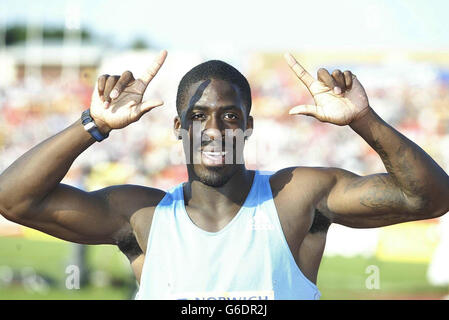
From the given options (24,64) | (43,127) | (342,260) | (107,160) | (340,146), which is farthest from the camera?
(24,64)

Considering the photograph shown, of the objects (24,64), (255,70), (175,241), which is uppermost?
(24,64)

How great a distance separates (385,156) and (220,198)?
0.86 metres

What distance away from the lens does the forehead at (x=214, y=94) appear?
→ 3338 mm

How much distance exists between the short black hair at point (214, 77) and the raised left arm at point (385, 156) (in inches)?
11.6

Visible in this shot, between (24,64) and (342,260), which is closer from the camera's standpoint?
(342,260)

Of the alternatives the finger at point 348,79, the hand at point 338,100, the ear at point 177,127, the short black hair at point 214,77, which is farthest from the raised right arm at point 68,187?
the finger at point 348,79

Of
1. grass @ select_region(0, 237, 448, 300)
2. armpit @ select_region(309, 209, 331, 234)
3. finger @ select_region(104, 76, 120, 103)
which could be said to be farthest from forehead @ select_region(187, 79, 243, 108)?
grass @ select_region(0, 237, 448, 300)

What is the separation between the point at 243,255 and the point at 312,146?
1487 centimetres

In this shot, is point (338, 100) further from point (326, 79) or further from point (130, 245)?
point (130, 245)

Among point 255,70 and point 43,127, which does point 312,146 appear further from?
point 43,127

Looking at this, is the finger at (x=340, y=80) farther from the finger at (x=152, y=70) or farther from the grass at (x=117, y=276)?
the grass at (x=117, y=276)

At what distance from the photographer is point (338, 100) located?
3.19 meters

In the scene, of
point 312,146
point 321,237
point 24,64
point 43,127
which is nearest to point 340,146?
point 312,146

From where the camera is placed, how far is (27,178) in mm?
3232
